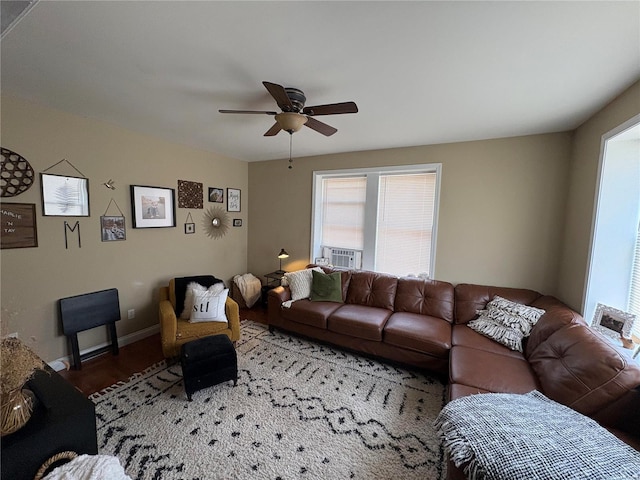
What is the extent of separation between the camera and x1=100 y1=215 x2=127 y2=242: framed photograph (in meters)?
2.83

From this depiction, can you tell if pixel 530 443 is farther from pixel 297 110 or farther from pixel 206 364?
pixel 297 110

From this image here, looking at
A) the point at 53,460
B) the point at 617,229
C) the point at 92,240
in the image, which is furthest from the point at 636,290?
the point at 92,240

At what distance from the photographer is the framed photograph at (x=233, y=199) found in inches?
171

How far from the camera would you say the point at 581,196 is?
7.86 ft

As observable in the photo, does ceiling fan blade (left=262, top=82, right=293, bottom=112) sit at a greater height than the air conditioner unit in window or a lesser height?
greater

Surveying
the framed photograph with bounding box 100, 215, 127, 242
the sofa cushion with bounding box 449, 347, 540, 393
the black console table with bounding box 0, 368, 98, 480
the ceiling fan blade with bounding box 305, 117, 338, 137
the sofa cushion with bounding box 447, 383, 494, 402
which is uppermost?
the ceiling fan blade with bounding box 305, 117, 338, 137

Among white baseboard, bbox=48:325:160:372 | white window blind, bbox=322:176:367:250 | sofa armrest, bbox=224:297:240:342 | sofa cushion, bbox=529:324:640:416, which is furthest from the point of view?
white window blind, bbox=322:176:367:250

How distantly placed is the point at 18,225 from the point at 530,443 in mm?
3952

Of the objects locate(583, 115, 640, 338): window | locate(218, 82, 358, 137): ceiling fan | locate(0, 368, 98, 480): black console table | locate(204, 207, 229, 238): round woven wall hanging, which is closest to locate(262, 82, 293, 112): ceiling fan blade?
locate(218, 82, 358, 137): ceiling fan

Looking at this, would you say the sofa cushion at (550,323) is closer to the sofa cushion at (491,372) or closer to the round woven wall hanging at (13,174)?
the sofa cushion at (491,372)

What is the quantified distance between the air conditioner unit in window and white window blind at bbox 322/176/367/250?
8cm

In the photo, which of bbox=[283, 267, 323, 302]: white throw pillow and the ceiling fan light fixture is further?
bbox=[283, 267, 323, 302]: white throw pillow

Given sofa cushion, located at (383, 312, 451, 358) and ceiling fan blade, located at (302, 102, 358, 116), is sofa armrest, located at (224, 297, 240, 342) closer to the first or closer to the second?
sofa cushion, located at (383, 312, 451, 358)

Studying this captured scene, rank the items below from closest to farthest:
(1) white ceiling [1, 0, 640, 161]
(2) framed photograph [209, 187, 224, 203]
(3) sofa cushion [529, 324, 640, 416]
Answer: (1) white ceiling [1, 0, 640, 161] → (3) sofa cushion [529, 324, 640, 416] → (2) framed photograph [209, 187, 224, 203]
